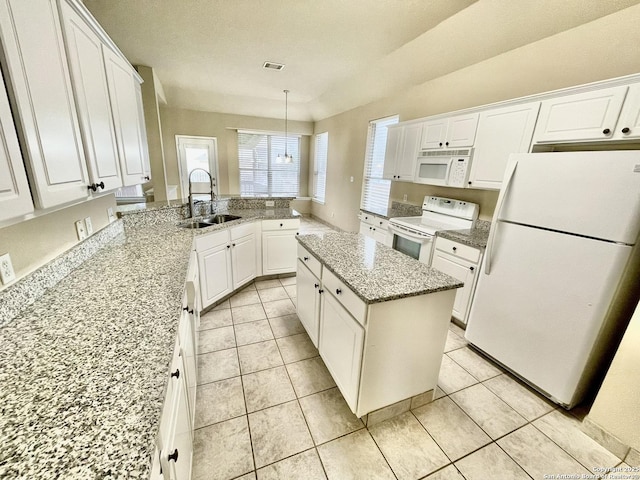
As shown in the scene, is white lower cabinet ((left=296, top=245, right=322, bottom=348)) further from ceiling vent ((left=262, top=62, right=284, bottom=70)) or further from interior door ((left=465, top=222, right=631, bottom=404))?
ceiling vent ((left=262, top=62, right=284, bottom=70))

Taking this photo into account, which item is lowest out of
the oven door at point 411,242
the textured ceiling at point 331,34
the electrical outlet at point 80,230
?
the oven door at point 411,242

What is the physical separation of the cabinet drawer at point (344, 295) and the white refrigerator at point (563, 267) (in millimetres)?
1266

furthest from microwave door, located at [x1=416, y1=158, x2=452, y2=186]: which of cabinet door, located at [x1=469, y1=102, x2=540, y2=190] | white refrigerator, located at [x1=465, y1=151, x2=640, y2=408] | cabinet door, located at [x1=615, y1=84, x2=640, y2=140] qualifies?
cabinet door, located at [x1=615, y1=84, x2=640, y2=140]

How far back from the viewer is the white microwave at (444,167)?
8.64 ft

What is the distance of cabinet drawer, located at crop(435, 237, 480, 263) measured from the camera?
224 cm

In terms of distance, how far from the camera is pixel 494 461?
1.39 m

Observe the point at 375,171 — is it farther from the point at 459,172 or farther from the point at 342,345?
the point at 342,345

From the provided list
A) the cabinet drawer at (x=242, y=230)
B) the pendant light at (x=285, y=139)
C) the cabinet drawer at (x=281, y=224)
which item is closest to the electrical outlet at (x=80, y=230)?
the cabinet drawer at (x=242, y=230)

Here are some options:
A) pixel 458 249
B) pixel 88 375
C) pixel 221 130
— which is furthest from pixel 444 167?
pixel 221 130

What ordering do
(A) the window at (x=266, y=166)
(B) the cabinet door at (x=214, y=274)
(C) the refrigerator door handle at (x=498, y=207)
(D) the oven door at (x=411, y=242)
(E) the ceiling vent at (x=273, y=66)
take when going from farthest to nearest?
1. (A) the window at (x=266, y=166)
2. (E) the ceiling vent at (x=273, y=66)
3. (D) the oven door at (x=411, y=242)
4. (B) the cabinet door at (x=214, y=274)
5. (C) the refrigerator door handle at (x=498, y=207)

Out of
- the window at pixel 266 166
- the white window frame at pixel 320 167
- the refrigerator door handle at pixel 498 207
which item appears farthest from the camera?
the window at pixel 266 166

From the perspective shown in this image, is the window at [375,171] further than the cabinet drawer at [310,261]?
Yes

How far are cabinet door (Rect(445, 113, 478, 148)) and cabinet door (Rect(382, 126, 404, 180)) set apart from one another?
0.78 meters

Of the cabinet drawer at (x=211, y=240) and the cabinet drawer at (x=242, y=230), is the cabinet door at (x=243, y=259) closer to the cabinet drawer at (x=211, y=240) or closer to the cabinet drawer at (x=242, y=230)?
the cabinet drawer at (x=242, y=230)
